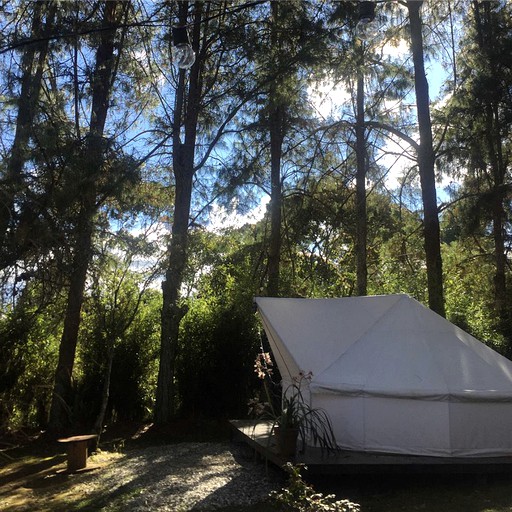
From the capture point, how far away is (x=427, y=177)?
35.2ft

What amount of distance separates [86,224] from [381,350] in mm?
4858

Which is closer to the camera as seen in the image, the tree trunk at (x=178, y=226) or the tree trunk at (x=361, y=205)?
the tree trunk at (x=178, y=226)

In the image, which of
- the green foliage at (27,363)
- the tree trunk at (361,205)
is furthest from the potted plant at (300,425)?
the tree trunk at (361,205)

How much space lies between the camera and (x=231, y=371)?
37.8 ft

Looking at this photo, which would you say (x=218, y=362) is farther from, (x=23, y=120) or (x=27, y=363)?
(x=23, y=120)

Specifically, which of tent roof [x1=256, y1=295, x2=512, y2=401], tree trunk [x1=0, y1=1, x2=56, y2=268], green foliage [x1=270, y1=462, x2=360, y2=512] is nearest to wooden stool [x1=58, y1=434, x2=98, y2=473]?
tree trunk [x1=0, y1=1, x2=56, y2=268]

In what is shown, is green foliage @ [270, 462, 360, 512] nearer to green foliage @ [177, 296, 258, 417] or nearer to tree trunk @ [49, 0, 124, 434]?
tree trunk @ [49, 0, 124, 434]

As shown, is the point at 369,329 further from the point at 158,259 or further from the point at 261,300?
the point at 158,259

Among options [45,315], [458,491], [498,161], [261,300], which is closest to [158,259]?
[261,300]

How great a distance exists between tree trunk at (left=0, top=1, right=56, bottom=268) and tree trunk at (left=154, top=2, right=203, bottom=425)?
256 cm

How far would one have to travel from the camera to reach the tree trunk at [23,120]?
740 centimetres

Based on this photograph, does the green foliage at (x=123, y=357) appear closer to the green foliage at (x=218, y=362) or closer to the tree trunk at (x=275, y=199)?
the green foliage at (x=218, y=362)

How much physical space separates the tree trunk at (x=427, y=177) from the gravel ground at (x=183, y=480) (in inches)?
181

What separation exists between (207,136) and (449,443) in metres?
8.24
